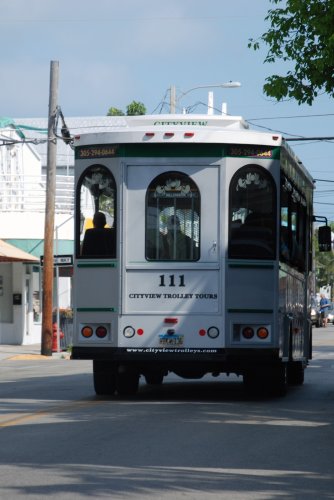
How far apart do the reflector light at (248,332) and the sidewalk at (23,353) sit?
16821mm

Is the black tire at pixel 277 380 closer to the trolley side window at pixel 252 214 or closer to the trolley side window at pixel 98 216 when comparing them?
the trolley side window at pixel 252 214

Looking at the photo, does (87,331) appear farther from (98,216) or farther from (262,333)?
(262,333)

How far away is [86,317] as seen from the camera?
1554cm

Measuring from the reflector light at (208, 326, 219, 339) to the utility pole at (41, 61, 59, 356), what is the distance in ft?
55.1

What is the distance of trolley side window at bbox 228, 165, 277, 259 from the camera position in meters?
15.5

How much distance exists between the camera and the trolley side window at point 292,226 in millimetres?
16141

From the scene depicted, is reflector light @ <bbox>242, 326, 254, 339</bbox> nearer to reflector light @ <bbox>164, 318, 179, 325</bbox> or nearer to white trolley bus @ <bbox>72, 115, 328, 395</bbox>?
white trolley bus @ <bbox>72, 115, 328, 395</bbox>

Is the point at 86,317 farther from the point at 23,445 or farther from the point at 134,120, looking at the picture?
the point at 23,445

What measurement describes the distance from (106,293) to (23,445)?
4.71 m

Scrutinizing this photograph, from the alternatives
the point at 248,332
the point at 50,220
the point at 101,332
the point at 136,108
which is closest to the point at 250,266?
the point at 248,332

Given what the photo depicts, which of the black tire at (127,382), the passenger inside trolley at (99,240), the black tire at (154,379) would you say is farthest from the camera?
the black tire at (154,379)

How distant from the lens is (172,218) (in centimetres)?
1557

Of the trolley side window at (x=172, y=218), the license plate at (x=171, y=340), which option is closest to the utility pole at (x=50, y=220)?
the trolley side window at (x=172, y=218)

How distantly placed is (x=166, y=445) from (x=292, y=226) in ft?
22.5
